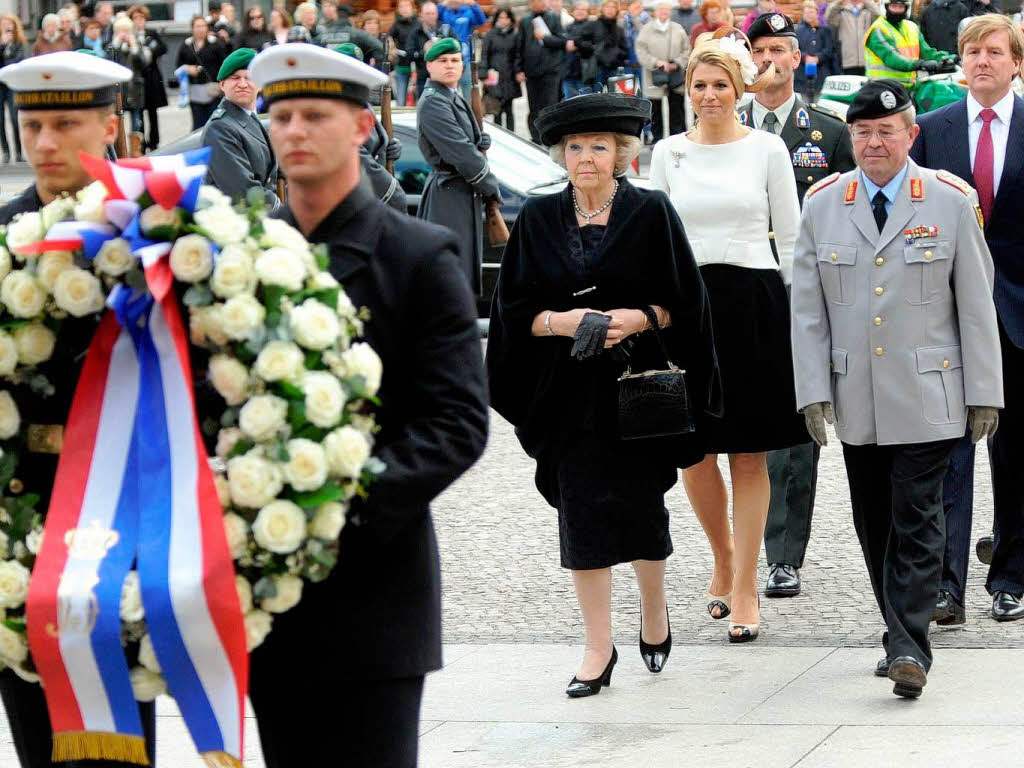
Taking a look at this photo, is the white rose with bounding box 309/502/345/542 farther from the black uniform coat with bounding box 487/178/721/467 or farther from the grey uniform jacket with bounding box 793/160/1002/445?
the grey uniform jacket with bounding box 793/160/1002/445

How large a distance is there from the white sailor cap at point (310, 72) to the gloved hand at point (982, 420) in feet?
9.09

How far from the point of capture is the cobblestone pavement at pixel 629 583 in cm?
633

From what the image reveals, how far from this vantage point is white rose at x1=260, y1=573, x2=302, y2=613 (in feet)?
10.1

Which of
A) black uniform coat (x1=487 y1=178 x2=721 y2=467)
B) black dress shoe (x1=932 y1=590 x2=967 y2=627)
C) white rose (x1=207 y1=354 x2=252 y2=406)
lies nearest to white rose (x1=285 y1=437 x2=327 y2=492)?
white rose (x1=207 y1=354 x2=252 y2=406)

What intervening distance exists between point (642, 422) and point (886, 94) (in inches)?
47.3

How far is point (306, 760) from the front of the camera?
3.27 metres

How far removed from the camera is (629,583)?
7.15 meters

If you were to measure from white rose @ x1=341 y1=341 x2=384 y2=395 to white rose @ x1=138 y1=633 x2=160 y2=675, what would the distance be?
54 cm

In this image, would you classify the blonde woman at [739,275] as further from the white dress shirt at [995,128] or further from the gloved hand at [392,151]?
the gloved hand at [392,151]

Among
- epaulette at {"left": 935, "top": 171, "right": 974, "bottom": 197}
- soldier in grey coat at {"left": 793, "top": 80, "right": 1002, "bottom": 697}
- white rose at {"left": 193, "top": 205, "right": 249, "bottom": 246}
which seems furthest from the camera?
epaulette at {"left": 935, "top": 171, "right": 974, "bottom": 197}

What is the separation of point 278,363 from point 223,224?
0.27 metres

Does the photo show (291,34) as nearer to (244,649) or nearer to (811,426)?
(811,426)

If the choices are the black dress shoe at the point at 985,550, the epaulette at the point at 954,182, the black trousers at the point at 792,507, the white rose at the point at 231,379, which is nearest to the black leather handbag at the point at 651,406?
the epaulette at the point at 954,182

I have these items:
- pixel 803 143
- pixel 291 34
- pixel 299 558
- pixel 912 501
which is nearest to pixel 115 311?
pixel 299 558
